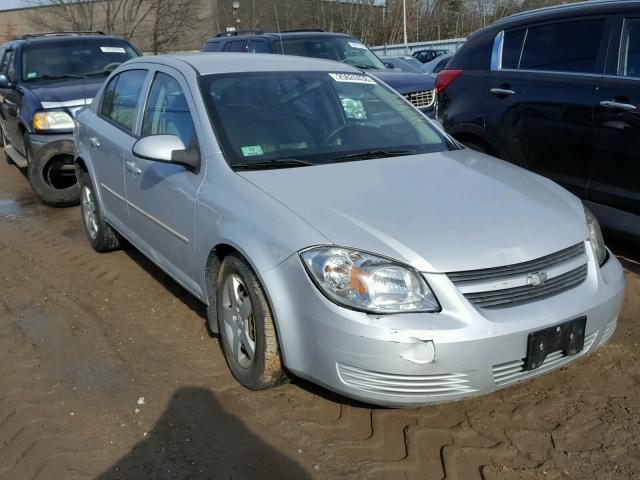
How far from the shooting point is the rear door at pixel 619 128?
449 cm

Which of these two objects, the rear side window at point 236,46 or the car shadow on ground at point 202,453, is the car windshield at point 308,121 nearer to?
the car shadow on ground at point 202,453

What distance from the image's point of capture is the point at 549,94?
5.07 m

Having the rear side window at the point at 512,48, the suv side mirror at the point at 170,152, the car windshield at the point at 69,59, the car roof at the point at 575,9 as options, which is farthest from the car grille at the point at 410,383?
the car windshield at the point at 69,59

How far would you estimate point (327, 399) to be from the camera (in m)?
3.31

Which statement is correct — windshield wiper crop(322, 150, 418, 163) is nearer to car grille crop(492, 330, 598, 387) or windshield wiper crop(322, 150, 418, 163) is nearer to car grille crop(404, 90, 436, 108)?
car grille crop(492, 330, 598, 387)

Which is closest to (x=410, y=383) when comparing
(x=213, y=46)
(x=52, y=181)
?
(x=52, y=181)

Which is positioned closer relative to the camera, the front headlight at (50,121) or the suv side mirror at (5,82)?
the front headlight at (50,121)

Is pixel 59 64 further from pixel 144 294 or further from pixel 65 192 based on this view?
Answer: pixel 144 294

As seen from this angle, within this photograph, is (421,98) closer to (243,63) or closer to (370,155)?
(243,63)

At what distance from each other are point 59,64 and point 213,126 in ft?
19.2

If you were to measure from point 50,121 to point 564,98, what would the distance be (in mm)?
5474

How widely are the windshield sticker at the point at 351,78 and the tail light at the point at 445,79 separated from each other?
1649 millimetres

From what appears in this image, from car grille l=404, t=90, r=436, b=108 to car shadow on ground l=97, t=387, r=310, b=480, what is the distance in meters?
Answer: 6.14

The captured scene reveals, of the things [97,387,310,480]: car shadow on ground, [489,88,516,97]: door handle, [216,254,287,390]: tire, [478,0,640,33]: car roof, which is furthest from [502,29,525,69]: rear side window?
[97,387,310,480]: car shadow on ground
